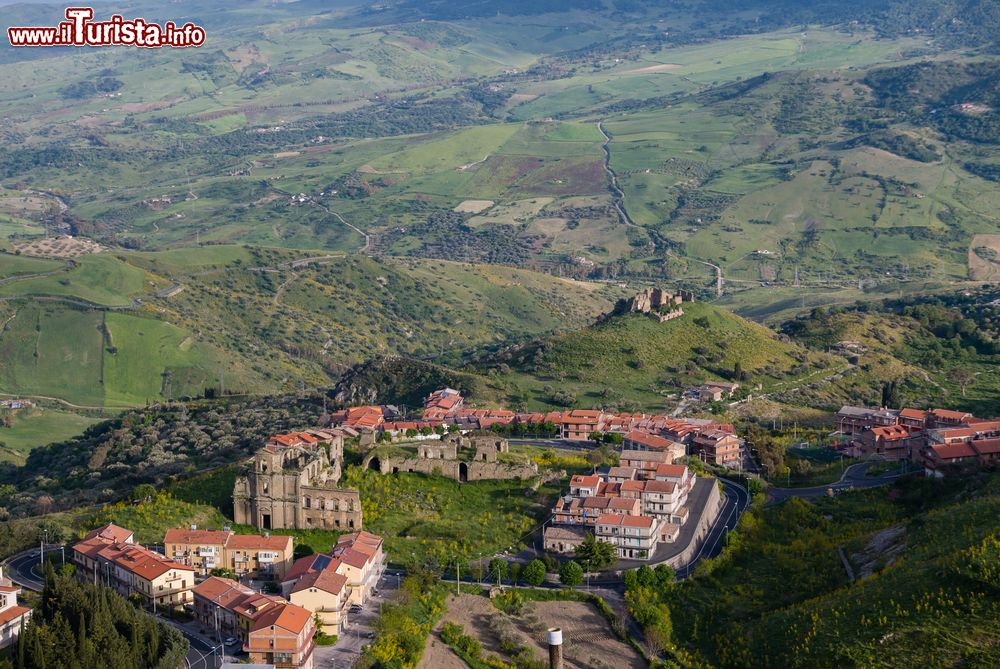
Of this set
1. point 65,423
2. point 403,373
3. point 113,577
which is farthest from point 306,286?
point 113,577

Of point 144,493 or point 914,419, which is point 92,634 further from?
point 914,419

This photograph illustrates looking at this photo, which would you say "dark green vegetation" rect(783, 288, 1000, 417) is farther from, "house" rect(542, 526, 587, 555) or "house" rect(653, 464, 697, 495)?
"house" rect(542, 526, 587, 555)

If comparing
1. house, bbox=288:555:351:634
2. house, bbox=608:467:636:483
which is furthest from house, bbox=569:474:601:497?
house, bbox=288:555:351:634

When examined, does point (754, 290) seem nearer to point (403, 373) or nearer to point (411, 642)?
point (403, 373)

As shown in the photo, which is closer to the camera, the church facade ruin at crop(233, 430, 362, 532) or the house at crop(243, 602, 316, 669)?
the house at crop(243, 602, 316, 669)

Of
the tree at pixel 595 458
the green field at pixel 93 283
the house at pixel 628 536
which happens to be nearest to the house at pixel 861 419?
the tree at pixel 595 458
